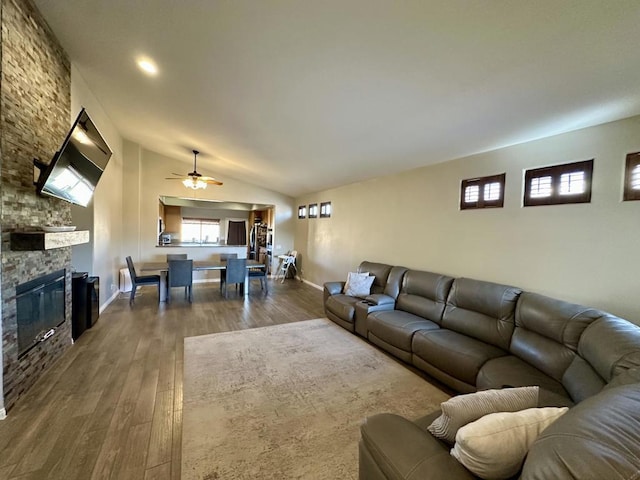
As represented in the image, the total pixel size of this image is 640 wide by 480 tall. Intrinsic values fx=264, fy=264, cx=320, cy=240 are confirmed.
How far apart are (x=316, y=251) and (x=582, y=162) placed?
535cm

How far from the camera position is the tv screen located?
2.28 meters

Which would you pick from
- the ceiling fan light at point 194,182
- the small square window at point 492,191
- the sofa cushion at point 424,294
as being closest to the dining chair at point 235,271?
the ceiling fan light at point 194,182

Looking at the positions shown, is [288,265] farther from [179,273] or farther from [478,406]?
[478,406]

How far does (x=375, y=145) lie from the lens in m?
3.50

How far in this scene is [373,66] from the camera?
2.06 metres

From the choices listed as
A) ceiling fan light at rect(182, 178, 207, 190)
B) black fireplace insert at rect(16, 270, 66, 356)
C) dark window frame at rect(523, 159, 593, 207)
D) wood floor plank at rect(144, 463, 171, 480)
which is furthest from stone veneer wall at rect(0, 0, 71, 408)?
dark window frame at rect(523, 159, 593, 207)

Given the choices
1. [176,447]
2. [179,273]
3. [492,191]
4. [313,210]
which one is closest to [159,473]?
[176,447]

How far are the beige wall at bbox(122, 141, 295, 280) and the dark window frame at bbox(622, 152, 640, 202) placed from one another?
22.8ft

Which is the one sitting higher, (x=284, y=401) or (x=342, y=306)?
(x=342, y=306)

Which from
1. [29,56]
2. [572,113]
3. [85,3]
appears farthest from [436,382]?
[29,56]

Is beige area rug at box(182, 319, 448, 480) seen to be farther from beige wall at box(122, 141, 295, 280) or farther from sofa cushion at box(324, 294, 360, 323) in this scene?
beige wall at box(122, 141, 295, 280)

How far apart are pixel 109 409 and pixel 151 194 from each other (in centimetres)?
572

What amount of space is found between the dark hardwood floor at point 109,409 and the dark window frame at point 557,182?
12.3ft

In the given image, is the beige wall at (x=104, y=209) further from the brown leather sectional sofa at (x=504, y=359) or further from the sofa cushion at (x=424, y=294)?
the sofa cushion at (x=424, y=294)
